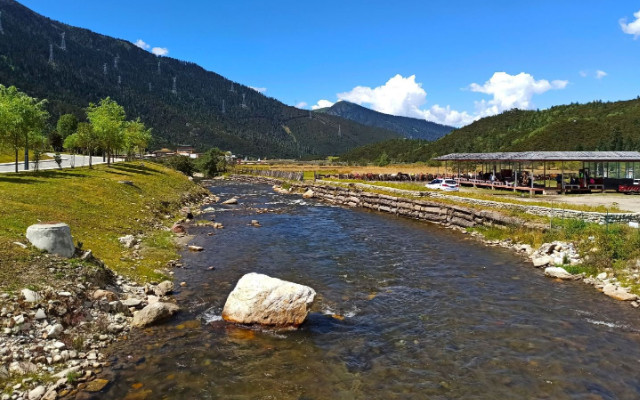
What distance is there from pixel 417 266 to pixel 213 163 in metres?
107

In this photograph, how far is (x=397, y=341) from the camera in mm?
13695

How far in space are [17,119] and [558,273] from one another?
43.0 meters

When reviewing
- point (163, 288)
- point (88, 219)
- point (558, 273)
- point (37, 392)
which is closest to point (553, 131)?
point (558, 273)

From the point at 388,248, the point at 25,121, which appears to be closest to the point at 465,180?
the point at 388,248

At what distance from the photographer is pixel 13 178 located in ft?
105

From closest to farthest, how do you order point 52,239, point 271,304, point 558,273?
point 271,304, point 52,239, point 558,273

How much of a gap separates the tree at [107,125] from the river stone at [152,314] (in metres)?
53.1

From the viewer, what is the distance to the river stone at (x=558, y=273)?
20.7 metres

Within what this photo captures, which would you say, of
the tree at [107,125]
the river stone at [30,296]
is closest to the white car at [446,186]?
the river stone at [30,296]

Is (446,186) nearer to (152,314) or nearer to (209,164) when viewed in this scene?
(152,314)

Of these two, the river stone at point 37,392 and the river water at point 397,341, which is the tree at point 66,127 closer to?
the river water at point 397,341

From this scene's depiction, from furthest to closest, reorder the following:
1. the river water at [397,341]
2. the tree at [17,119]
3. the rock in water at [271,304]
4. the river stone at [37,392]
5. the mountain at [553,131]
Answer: the mountain at [553,131], the tree at [17,119], the rock in water at [271,304], the river water at [397,341], the river stone at [37,392]

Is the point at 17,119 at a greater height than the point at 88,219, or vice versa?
the point at 17,119

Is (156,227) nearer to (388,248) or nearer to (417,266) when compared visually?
(388,248)
